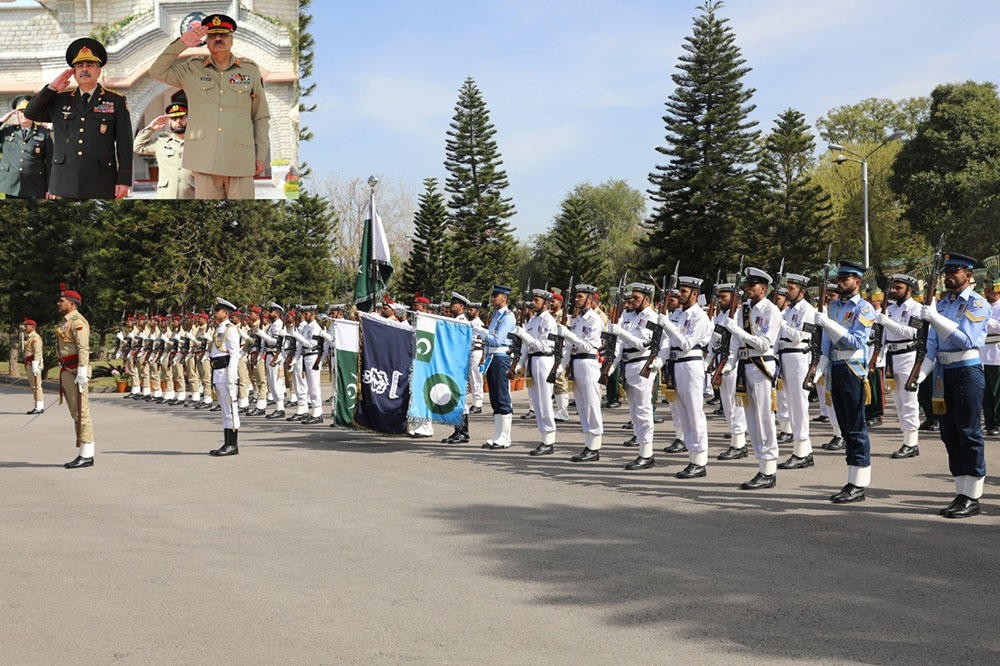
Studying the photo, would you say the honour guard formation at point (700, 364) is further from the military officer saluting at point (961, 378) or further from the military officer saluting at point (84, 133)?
the military officer saluting at point (84, 133)

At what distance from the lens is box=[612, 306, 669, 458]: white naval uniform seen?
10.9m

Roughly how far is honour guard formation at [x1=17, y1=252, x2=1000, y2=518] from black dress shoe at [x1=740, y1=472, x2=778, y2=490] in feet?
0.08

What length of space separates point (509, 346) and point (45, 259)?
33835 mm

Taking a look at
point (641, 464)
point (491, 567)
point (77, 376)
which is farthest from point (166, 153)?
point (491, 567)

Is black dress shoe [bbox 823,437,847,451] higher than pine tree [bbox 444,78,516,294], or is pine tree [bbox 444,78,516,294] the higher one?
pine tree [bbox 444,78,516,294]

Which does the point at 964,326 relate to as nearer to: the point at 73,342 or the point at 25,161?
the point at 73,342

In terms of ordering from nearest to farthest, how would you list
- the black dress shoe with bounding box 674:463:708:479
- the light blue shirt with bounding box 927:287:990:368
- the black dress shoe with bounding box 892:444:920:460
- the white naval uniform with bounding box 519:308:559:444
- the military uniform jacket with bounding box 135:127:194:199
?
the light blue shirt with bounding box 927:287:990:368 → the black dress shoe with bounding box 674:463:708:479 → the black dress shoe with bounding box 892:444:920:460 → the white naval uniform with bounding box 519:308:559:444 → the military uniform jacket with bounding box 135:127:194:199

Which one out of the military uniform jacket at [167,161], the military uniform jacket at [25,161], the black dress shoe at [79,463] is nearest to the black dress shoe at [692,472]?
the black dress shoe at [79,463]

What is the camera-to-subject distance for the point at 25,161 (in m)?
23.1

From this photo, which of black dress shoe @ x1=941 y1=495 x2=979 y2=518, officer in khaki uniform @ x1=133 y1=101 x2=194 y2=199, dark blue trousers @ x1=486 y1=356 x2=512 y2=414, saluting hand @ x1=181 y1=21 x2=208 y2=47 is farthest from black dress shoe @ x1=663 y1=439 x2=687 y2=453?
saluting hand @ x1=181 y1=21 x2=208 y2=47

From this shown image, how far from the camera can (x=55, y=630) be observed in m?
5.25

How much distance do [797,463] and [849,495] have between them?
209 cm

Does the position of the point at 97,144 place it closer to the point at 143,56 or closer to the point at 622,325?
the point at 143,56

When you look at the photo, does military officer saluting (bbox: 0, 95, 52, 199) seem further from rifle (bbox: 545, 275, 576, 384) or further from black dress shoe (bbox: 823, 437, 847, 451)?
black dress shoe (bbox: 823, 437, 847, 451)
